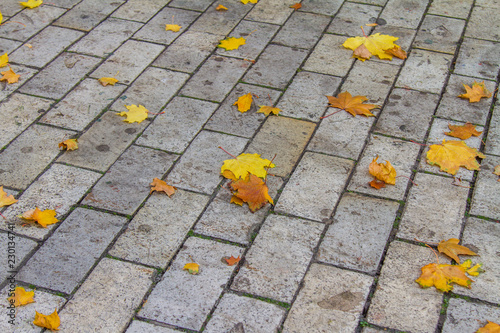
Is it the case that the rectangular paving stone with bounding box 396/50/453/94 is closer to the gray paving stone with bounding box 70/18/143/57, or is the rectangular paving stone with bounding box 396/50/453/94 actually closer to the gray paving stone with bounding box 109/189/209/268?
the gray paving stone with bounding box 109/189/209/268

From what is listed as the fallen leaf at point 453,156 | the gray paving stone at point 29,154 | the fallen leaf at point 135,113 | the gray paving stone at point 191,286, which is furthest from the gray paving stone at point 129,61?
the fallen leaf at point 453,156

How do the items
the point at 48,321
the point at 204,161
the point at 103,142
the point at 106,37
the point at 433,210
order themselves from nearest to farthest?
the point at 48,321
the point at 433,210
the point at 204,161
the point at 103,142
the point at 106,37

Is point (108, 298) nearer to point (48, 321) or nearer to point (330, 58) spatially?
point (48, 321)

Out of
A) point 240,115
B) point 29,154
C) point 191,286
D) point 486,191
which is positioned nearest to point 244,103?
point 240,115

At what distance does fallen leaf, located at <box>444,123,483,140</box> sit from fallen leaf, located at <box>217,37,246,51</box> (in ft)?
6.26

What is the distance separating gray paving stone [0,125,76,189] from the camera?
10.6 ft

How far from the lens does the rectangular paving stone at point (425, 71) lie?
4059 mm

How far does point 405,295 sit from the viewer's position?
8.42ft

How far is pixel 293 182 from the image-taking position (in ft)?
10.5

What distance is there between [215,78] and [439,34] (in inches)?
84.2

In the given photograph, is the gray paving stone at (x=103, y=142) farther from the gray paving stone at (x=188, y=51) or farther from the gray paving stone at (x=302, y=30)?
the gray paving stone at (x=302, y=30)

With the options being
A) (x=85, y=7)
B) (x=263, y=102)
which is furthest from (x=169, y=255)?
(x=85, y=7)

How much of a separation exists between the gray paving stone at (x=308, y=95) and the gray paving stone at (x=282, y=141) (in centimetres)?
11

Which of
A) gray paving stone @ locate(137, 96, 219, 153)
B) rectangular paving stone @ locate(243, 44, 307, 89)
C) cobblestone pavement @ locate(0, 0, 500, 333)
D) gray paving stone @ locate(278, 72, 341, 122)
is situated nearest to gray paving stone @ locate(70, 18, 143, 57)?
cobblestone pavement @ locate(0, 0, 500, 333)
